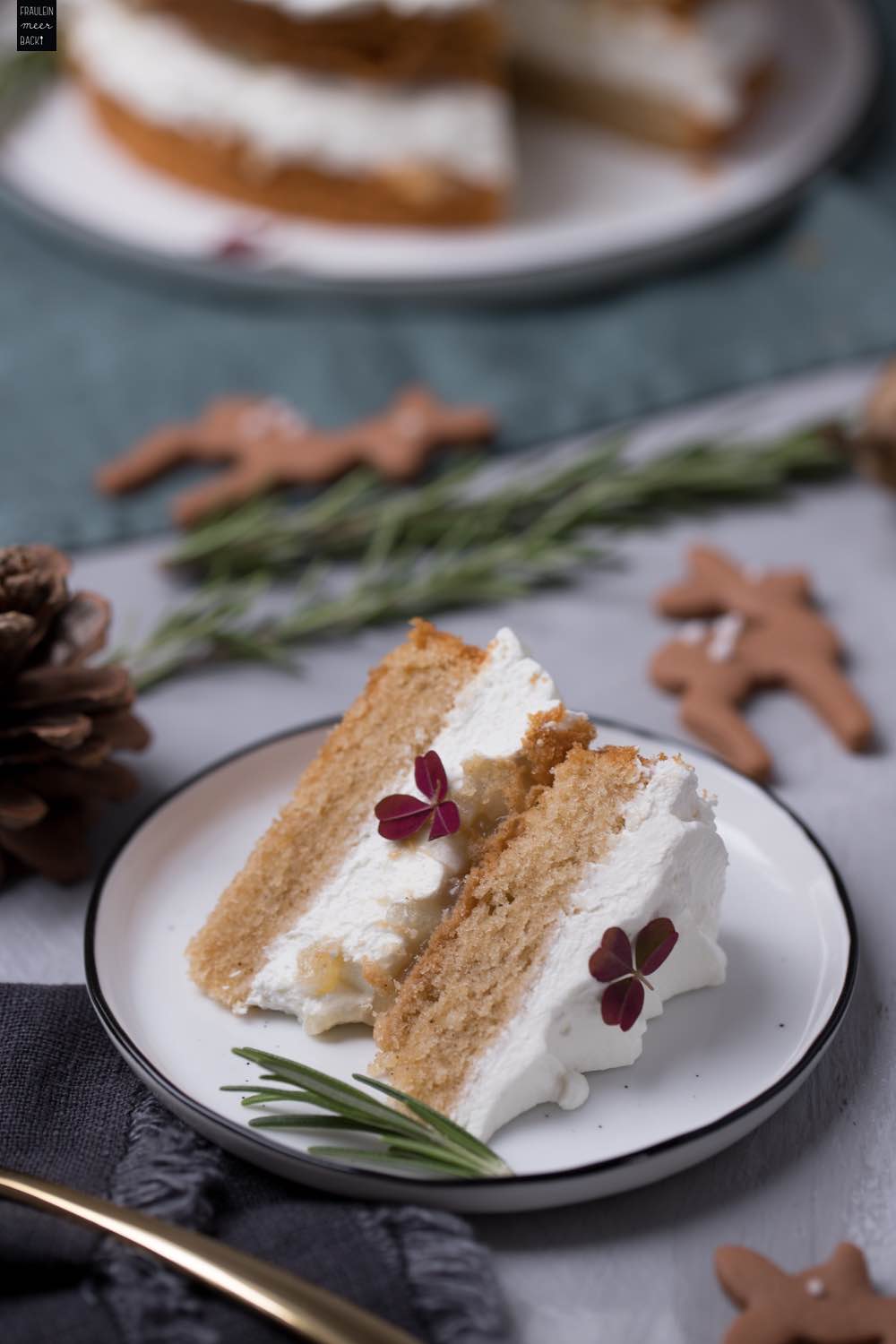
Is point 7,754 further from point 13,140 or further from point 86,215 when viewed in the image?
point 13,140

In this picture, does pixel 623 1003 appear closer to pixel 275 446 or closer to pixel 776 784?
pixel 776 784

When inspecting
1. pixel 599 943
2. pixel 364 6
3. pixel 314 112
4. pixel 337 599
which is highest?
pixel 364 6

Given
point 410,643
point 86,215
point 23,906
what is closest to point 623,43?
point 86,215

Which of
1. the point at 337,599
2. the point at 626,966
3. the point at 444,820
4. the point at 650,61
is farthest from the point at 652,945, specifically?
the point at 650,61

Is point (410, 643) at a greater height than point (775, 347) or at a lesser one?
greater

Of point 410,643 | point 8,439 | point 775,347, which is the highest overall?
point 410,643

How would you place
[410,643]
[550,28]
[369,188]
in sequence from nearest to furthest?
[410,643] < [369,188] < [550,28]

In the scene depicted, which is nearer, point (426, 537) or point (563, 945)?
point (563, 945)
